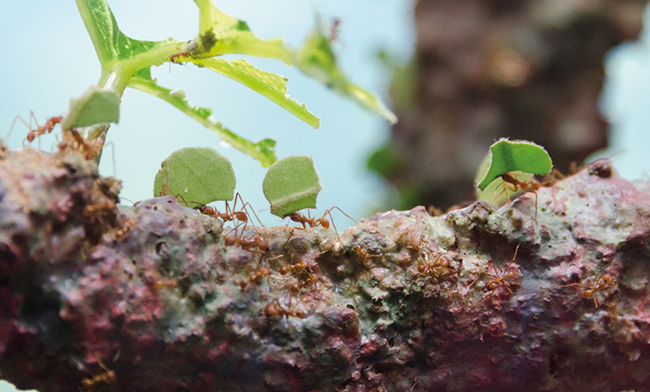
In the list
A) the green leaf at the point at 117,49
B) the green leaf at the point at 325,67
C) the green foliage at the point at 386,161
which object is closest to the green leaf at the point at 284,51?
the green leaf at the point at 325,67

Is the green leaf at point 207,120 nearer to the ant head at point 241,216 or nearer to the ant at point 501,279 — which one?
the ant head at point 241,216

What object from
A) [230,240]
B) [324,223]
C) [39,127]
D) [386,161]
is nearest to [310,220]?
[324,223]

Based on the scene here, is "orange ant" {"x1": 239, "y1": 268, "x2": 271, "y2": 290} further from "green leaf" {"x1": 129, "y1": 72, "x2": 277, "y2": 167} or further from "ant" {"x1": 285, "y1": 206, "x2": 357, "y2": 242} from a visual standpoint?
"green leaf" {"x1": 129, "y1": 72, "x2": 277, "y2": 167}

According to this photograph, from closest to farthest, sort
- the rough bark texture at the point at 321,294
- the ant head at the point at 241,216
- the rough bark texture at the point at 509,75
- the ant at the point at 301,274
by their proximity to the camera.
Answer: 1. the rough bark texture at the point at 321,294
2. the ant at the point at 301,274
3. the ant head at the point at 241,216
4. the rough bark texture at the point at 509,75

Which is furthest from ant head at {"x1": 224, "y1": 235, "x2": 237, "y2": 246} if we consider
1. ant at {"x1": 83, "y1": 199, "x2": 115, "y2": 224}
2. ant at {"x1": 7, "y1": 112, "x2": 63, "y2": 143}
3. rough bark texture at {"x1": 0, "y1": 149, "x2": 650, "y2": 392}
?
ant at {"x1": 7, "y1": 112, "x2": 63, "y2": 143}

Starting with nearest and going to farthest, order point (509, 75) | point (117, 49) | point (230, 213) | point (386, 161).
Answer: point (230, 213) → point (117, 49) → point (509, 75) → point (386, 161)

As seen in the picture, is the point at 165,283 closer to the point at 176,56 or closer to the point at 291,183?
the point at 291,183

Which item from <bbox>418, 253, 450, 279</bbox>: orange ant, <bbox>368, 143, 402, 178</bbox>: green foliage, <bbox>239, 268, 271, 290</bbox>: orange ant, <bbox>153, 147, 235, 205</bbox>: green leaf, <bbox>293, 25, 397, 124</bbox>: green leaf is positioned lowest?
<bbox>239, 268, 271, 290</bbox>: orange ant

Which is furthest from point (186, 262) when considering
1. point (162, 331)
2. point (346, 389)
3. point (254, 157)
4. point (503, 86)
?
point (503, 86)
